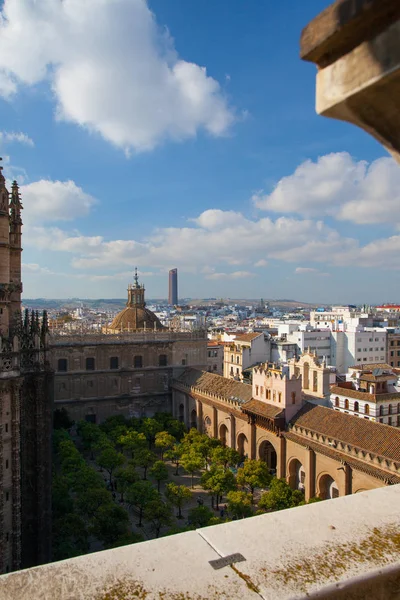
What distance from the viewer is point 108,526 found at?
21516 millimetres

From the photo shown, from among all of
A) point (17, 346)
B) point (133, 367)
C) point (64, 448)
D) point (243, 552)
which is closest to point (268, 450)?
point (64, 448)

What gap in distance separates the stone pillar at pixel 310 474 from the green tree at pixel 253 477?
2.35m

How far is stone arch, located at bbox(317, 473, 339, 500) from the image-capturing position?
87.2 feet

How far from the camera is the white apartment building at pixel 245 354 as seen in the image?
2447 inches

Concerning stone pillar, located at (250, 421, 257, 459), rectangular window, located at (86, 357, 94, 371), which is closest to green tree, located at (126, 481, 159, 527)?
stone pillar, located at (250, 421, 257, 459)

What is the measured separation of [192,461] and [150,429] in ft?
30.5

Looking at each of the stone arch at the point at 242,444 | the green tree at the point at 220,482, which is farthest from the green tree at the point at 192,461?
the stone arch at the point at 242,444

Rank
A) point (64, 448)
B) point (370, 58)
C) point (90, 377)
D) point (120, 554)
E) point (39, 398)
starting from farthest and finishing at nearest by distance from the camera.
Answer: point (90, 377), point (64, 448), point (39, 398), point (120, 554), point (370, 58)

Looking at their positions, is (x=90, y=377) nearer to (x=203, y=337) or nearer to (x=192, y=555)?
(x=203, y=337)

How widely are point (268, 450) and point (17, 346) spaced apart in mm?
22566

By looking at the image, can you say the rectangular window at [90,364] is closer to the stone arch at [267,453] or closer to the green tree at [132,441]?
the green tree at [132,441]

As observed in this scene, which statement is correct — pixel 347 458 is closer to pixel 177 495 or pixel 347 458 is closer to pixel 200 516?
pixel 200 516

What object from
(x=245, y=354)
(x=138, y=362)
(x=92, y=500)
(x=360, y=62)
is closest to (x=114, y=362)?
(x=138, y=362)

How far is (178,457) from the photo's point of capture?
3484 cm
